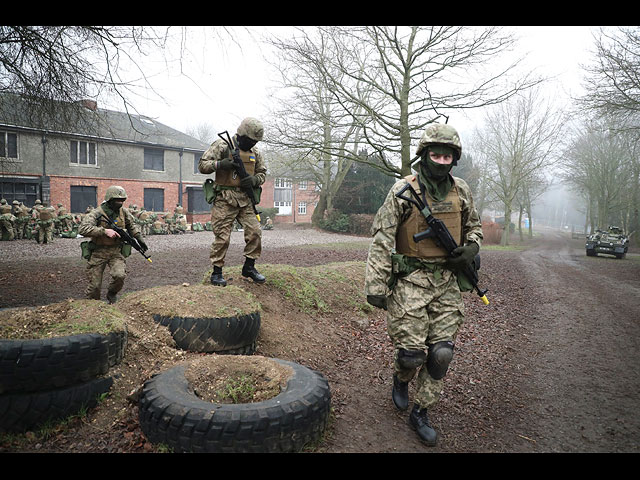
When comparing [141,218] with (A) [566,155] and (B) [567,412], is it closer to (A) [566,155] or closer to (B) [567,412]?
(B) [567,412]

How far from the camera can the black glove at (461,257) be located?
11.8 feet

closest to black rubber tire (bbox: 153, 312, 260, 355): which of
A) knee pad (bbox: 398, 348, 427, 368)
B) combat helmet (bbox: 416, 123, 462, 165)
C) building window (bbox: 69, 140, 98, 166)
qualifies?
knee pad (bbox: 398, 348, 427, 368)

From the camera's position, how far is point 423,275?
11.9 feet

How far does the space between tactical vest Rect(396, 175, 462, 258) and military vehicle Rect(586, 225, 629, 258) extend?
22081 mm

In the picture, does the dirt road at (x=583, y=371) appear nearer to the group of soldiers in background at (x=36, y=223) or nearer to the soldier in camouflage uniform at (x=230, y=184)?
the soldier in camouflage uniform at (x=230, y=184)

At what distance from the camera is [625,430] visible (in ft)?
11.9

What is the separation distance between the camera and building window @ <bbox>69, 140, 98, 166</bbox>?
26141 millimetres

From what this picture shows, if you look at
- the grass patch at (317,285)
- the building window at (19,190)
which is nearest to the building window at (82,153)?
the building window at (19,190)

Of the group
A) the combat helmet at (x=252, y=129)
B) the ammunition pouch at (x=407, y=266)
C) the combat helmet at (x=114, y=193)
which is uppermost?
the combat helmet at (x=252, y=129)

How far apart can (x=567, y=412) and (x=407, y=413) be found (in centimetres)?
148

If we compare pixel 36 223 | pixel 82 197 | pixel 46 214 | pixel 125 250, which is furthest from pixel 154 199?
pixel 125 250

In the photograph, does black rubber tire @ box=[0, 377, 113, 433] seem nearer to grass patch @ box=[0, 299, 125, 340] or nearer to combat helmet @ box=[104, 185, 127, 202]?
grass patch @ box=[0, 299, 125, 340]

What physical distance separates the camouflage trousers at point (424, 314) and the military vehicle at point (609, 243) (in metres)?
22.2
